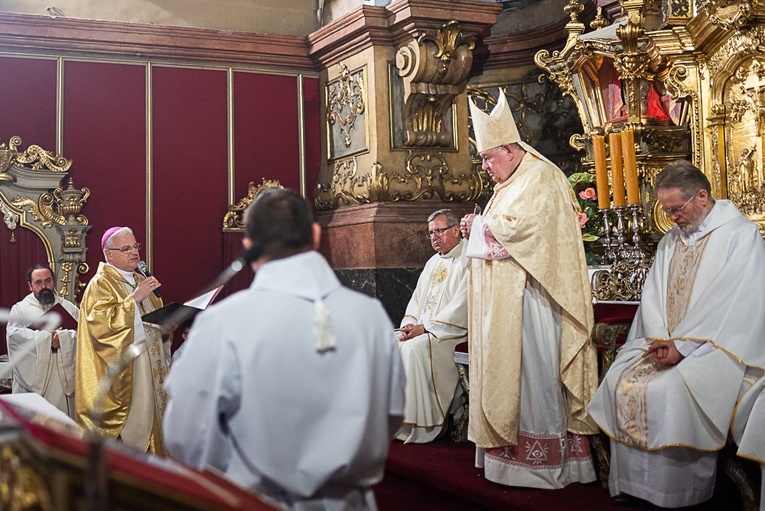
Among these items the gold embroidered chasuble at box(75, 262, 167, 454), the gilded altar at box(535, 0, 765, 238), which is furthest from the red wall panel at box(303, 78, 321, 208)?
the gold embroidered chasuble at box(75, 262, 167, 454)

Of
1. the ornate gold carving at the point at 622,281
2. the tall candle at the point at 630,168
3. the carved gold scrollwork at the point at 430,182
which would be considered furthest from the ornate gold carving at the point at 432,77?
the tall candle at the point at 630,168

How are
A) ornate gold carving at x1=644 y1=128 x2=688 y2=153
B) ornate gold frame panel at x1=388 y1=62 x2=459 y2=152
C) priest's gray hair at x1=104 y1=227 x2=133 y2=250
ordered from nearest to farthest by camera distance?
priest's gray hair at x1=104 y1=227 x2=133 y2=250 < ornate gold carving at x1=644 y1=128 x2=688 y2=153 < ornate gold frame panel at x1=388 y1=62 x2=459 y2=152

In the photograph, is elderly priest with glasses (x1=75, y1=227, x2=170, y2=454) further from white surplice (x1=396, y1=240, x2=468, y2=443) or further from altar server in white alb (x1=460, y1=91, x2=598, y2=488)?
altar server in white alb (x1=460, y1=91, x2=598, y2=488)

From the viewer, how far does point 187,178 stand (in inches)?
305

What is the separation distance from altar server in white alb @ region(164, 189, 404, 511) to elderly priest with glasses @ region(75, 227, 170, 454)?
364 cm

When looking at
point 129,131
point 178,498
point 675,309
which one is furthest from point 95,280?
point 178,498

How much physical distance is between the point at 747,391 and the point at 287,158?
16.7 feet

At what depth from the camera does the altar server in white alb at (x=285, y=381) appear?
6.85ft

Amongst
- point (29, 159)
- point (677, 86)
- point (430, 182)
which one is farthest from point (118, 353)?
point (677, 86)

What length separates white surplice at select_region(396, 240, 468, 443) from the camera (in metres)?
6.15

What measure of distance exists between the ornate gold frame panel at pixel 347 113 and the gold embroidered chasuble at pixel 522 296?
3.14 metres

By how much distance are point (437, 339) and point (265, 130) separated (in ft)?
9.41

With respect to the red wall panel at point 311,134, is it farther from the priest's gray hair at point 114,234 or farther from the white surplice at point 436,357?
the priest's gray hair at point 114,234

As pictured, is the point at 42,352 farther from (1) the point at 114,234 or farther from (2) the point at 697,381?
(2) the point at 697,381
